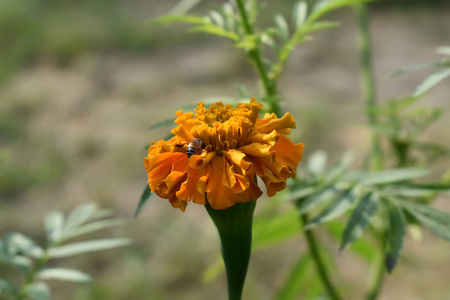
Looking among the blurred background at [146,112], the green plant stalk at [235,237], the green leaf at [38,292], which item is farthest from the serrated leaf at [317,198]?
the blurred background at [146,112]

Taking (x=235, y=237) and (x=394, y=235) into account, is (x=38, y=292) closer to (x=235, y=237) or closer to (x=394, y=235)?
(x=235, y=237)

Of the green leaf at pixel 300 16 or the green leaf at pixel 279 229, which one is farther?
the green leaf at pixel 279 229

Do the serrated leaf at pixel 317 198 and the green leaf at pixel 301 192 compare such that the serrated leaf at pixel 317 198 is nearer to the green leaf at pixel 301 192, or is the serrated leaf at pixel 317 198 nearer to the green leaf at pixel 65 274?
the green leaf at pixel 301 192

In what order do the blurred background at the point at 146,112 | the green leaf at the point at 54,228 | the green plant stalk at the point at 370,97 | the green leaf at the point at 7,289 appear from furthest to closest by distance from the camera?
the blurred background at the point at 146,112, the green plant stalk at the point at 370,97, the green leaf at the point at 54,228, the green leaf at the point at 7,289

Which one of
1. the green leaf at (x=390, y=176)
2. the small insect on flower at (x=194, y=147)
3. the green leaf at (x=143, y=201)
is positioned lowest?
the green leaf at (x=390, y=176)

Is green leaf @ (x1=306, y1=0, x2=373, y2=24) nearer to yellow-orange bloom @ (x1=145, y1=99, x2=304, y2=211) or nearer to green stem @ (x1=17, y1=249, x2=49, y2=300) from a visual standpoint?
yellow-orange bloom @ (x1=145, y1=99, x2=304, y2=211)

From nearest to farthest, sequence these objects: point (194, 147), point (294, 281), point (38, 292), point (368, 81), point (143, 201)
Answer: point (194, 147)
point (143, 201)
point (38, 292)
point (294, 281)
point (368, 81)

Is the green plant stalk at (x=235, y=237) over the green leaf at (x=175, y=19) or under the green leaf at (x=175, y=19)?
under

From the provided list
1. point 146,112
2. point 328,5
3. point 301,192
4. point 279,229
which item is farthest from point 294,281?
point 146,112
